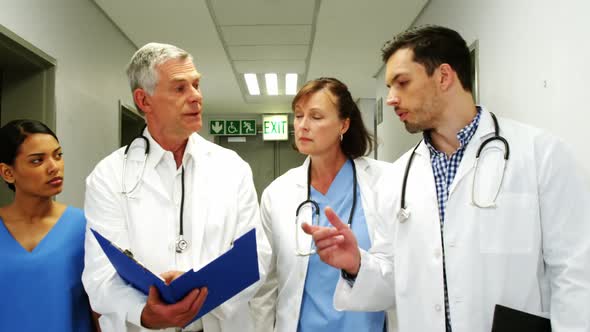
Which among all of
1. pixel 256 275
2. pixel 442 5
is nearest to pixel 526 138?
pixel 256 275

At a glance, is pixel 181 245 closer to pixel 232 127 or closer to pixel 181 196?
pixel 181 196

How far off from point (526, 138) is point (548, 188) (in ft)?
0.49

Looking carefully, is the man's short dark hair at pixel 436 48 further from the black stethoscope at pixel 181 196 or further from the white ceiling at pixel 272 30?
the white ceiling at pixel 272 30

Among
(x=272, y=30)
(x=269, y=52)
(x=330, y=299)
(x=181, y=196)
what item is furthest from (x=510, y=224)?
(x=269, y=52)

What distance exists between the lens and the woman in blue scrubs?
1.39 metres

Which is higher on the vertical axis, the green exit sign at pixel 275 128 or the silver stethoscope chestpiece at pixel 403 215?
the green exit sign at pixel 275 128

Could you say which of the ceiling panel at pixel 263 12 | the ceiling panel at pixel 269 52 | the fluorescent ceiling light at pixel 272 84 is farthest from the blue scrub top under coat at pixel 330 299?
the fluorescent ceiling light at pixel 272 84

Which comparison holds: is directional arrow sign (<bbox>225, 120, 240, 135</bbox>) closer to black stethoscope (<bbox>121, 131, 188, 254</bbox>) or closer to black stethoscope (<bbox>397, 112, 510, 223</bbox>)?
black stethoscope (<bbox>121, 131, 188, 254</bbox>)

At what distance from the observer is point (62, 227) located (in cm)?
151

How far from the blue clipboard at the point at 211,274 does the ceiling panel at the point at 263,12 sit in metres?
2.53

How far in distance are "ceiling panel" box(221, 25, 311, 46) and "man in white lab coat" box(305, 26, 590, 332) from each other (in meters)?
2.51

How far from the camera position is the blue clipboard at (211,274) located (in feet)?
3.33

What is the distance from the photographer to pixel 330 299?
1.62 metres

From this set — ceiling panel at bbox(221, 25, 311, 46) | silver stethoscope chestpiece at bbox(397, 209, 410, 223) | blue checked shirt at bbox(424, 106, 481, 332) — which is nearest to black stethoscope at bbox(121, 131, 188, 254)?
silver stethoscope chestpiece at bbox(397, 209, 410, 223)
